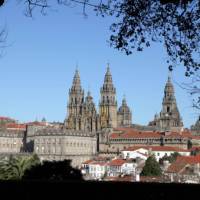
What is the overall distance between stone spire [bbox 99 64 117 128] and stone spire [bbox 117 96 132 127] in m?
14.6

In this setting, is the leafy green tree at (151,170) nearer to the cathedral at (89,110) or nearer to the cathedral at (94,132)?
the cathedral at (94,132)

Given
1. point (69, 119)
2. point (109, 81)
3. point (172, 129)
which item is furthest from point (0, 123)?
point (172, 129)

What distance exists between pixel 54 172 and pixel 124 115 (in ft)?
324

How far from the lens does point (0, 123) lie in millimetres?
106500

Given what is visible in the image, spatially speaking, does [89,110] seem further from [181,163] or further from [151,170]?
[151,170]

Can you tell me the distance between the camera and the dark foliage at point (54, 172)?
48.6 feet

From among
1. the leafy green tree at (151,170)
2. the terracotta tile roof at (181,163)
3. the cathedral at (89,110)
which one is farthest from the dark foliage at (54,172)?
the cathedral at (89,110)

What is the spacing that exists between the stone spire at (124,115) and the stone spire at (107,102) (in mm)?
14572

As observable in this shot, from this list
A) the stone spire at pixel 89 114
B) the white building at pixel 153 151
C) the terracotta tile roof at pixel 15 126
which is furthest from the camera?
the terracotta tile roof at pixel 15 126

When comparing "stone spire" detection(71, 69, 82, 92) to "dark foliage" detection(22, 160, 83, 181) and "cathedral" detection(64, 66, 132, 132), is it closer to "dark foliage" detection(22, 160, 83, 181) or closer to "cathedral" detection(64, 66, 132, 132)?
"cathedral" detection(64, 66, 132, 132)

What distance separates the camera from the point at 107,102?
9606 centimetres

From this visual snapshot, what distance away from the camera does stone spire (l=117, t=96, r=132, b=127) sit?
368 feet

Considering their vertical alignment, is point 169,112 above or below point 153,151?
above

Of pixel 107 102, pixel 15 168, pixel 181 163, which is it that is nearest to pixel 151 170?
pixel 181 163
